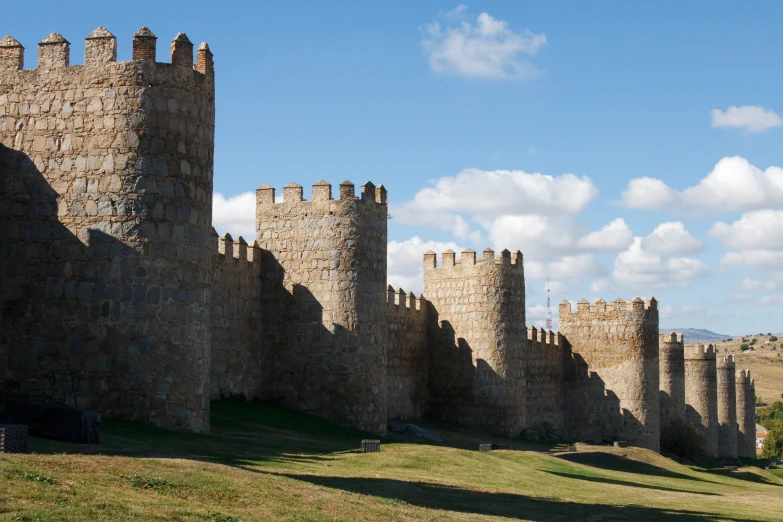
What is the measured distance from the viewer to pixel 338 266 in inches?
1120

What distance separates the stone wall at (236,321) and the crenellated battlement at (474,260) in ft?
32.7

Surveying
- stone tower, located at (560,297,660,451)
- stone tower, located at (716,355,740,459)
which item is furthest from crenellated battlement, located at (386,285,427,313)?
stone tower, located at (716,355,740,459)

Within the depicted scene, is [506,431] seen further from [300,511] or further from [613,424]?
[300,511]

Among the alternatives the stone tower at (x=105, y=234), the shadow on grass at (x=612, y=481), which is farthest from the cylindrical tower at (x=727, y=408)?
the stone tower at (x=105, y=234)

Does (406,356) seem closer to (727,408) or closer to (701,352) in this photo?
(701,352)

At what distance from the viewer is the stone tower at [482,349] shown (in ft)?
119

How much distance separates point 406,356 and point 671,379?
18.1 meters

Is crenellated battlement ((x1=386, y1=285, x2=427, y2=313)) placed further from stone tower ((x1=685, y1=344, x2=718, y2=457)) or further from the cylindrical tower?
the cylindrical tower

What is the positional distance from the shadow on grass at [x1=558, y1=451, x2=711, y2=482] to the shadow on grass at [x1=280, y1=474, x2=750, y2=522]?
539 inches

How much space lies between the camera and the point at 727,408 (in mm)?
58875

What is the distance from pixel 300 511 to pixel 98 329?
7.78 metres

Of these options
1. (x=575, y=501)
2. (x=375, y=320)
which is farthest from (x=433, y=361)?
(x=575, y=501)

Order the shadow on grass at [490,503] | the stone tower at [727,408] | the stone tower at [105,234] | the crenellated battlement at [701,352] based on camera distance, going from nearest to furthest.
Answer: the shadow on grass at [490,503], the stone tower at [105,234], the crenellated battlement at [701,352], the stone tower at [727,408]

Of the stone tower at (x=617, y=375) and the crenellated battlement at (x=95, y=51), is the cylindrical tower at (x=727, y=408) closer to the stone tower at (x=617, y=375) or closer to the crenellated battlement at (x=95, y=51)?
the stone tower at (x=617, y=375)
